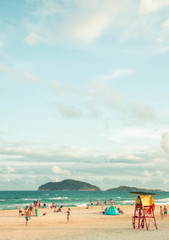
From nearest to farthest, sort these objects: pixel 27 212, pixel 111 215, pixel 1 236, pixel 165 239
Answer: pixel 165 239 → pixel 1 236 → pixel 27 212 → pixel 111 215

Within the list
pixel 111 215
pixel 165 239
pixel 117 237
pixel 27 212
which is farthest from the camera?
pixel 111 215

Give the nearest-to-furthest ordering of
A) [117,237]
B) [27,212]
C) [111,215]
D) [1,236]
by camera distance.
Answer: [117,237] < [1,236] < [27,212] < [111,215]

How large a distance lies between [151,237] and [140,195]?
16.2 feet

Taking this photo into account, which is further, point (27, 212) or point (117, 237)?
point (27, 212)

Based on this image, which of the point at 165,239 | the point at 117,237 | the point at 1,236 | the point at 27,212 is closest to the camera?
the point at 165,239

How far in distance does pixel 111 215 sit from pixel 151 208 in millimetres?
16294

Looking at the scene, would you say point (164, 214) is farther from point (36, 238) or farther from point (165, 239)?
point (36, 238)

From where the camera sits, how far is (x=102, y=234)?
72.9 feet

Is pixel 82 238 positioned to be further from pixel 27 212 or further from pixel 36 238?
pixel 27 212

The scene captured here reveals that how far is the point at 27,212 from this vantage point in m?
36.7

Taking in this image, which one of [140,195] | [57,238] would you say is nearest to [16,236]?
[57,238]

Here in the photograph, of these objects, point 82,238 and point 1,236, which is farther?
point 1,236

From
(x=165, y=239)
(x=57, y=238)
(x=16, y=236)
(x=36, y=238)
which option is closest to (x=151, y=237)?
(x=165, y=239)

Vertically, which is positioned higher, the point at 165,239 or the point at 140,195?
the point at 140,195
